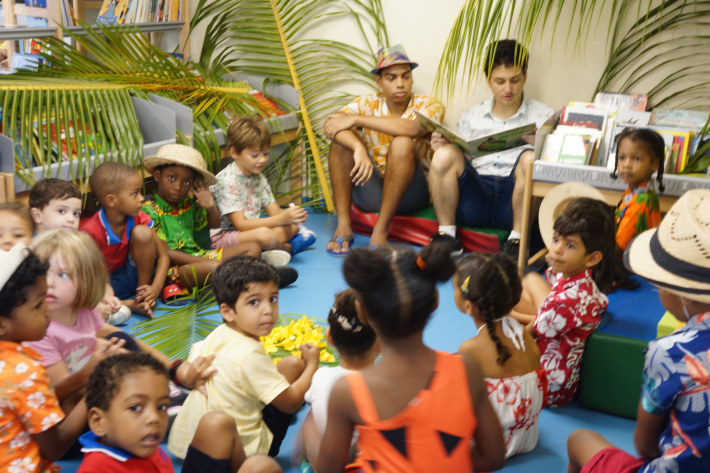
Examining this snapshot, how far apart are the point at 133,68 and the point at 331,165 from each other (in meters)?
1.19

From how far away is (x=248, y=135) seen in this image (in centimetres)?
327

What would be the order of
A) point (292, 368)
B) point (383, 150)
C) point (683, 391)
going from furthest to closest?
1. point (383, 150)
2. point (292, 368)
3. point (683, 391)

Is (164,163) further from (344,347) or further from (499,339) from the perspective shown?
(499,339)

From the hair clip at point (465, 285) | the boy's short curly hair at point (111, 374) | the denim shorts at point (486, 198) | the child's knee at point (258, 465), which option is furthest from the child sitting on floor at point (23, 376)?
the denim shorts at point (486, 198)

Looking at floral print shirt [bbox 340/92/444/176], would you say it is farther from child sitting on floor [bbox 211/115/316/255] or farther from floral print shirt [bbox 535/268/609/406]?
floral print shirt [bbox 535/268/609/406]

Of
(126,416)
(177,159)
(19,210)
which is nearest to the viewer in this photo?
(126,416)

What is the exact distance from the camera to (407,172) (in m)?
3.62

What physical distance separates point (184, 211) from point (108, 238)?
45 cm

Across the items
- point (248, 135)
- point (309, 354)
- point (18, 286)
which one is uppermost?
point (248, 135)

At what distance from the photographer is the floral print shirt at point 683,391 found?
4.36ft

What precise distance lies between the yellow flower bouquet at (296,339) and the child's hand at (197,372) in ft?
1.96

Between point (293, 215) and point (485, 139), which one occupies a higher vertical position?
point (485, 139)

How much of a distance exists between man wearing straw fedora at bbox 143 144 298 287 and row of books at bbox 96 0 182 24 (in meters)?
1.45

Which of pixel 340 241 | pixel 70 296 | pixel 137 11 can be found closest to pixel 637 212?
pixel 340 241
